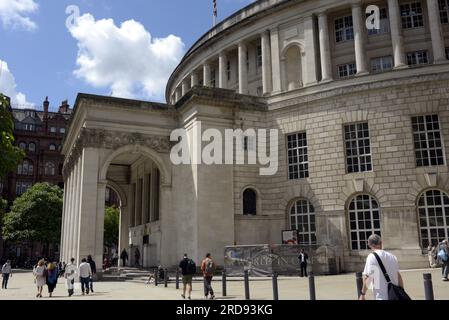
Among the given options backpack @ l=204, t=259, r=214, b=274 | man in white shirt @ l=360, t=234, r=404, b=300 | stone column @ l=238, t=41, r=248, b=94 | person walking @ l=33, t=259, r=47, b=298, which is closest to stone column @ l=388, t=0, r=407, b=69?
stone column @ l=238, t=41, r=248, b=94

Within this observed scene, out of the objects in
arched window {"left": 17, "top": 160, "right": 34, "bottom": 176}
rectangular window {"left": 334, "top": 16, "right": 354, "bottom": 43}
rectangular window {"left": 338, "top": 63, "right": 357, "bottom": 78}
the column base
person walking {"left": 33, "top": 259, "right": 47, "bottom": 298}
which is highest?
rectangular window {"left": 334, "top": 16, "right": 354, "bottom": 43}

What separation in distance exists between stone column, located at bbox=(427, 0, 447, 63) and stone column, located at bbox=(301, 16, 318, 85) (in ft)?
24.8

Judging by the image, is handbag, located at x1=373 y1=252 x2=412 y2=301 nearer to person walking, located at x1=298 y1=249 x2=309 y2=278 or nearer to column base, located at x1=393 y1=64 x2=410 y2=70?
person walking, located at x1=298 y1=249 x2=309 y2=278

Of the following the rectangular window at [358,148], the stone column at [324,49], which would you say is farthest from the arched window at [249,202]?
the stone column at [324,49]

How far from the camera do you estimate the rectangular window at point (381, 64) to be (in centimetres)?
3039

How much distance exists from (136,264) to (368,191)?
19550mm

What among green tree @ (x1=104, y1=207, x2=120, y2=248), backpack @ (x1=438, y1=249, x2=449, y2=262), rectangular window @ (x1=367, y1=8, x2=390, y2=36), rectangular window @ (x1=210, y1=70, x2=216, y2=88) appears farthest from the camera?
green tree @ (x1=104, y1=207, x2=120, y2=248)

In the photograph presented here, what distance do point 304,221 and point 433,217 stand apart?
758cm

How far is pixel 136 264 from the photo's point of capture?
1425 inches

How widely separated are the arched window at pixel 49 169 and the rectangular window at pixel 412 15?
62819mm

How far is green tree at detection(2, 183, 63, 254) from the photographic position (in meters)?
53.7

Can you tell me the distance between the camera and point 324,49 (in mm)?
30938

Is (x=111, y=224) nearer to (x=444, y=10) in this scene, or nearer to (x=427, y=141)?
(x=427, y=141)
